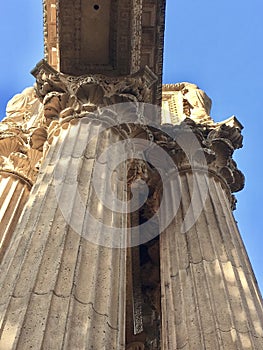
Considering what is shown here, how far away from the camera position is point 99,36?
14586 millimetres

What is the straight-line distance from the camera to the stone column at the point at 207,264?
8.96 meters

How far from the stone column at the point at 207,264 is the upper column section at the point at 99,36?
2.63 metres

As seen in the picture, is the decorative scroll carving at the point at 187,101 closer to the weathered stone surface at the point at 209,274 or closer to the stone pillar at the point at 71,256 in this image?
the weathered stone surface at the point at 209,274

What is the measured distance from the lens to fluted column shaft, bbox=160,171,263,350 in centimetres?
881

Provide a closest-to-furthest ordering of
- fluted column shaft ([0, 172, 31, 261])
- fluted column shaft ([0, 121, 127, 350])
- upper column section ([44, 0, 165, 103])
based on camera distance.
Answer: fluted column shaft ([0, 121, 127, 350]), fluted column shaft ([0, 172, 31, 261]), upper column section ([44, 0, 165, 103])

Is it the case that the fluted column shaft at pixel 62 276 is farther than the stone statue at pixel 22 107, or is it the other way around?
the stone statue at pixel 22 107

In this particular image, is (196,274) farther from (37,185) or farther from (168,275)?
(37,185)

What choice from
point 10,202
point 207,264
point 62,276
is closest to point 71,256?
point 62,276

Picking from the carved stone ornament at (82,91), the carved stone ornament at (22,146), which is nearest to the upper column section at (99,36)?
the carved stone ornament at (82,91)

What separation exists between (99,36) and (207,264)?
22.2ft

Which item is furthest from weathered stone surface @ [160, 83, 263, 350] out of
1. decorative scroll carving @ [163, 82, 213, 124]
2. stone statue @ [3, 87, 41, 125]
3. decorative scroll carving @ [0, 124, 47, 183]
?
stone statue @ [3, 87, 41, 125]

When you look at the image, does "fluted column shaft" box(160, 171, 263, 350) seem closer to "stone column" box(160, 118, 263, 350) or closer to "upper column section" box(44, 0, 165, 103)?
"stone column" box(160, 118, 263, 350)

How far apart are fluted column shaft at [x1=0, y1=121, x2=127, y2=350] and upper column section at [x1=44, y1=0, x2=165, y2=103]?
6050 mm

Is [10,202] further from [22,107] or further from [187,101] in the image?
[187,101]
